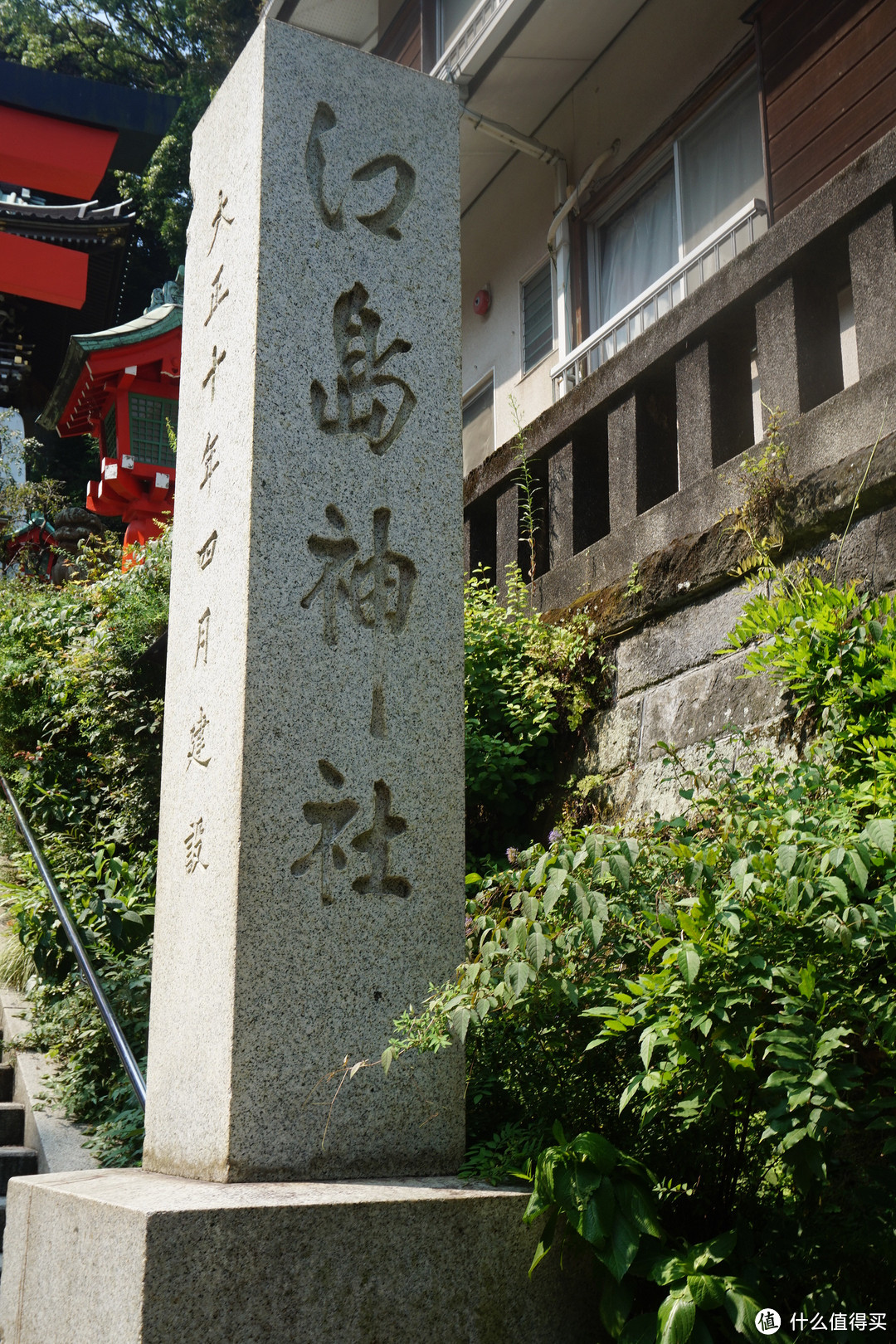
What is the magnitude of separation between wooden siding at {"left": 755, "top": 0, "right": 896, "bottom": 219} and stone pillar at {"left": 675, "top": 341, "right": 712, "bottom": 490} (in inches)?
94.3

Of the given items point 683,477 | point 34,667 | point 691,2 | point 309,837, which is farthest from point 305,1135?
point 691,2

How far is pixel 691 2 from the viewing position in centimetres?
723

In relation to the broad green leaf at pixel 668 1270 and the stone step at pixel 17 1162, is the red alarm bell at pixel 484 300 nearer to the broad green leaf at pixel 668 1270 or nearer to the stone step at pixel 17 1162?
the stone step at pixel 17 1162

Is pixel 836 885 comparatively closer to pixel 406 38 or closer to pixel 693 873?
pixel 693 873

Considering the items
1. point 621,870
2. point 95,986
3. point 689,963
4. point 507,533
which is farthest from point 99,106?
point 689,963

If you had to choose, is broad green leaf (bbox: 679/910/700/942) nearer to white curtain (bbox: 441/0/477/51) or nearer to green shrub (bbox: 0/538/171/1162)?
green shrub (bbox: 0/538/171/1162)

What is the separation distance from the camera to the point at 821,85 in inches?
244

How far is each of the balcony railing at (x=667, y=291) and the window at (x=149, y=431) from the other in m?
6.86

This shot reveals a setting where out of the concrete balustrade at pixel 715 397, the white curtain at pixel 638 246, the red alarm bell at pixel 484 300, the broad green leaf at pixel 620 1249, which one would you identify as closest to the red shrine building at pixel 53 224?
the red alarm bell at pixel 484 300

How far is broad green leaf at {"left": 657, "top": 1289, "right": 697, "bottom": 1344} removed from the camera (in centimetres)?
211

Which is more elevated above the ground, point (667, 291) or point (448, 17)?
point (448, 17)

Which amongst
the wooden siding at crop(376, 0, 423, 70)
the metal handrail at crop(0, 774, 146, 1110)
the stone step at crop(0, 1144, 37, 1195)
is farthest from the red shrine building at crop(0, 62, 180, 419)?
the stone step at crop(0, 1144, 37, 1195)

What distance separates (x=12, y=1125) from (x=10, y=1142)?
7 centimetres

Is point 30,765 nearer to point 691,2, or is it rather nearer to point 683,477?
point 683,477
